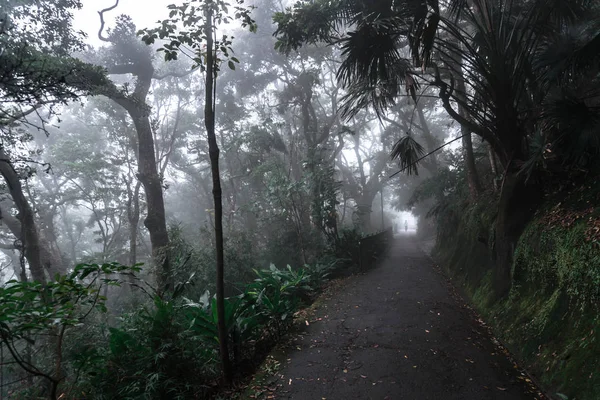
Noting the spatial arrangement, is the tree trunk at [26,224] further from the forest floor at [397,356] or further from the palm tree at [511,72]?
the palm tree at [511,72]

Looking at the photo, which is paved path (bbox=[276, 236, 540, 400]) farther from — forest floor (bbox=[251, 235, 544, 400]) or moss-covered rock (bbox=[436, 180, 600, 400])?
moss-covered rock (bbox=[436, 180, 600, 400])

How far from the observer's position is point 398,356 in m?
4.14

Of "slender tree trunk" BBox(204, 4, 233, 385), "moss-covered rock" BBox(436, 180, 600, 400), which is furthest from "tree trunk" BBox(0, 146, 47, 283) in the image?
"moss-covered rock" BBox(436, 180, 600, 400)

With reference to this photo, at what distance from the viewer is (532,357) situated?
3.70 metres

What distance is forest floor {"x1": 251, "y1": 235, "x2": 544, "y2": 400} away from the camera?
3.43 metres

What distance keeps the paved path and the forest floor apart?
1 cm

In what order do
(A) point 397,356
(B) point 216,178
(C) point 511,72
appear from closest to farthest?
(B) point 216,178 → (A) point 397,356 → (C) point 511,72

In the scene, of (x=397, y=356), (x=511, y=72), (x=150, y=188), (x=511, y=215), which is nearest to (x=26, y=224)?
(x=150, y=188)

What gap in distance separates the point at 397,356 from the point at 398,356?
0.04 ft

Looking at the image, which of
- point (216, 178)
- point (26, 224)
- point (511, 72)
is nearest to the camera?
point (216, 178)

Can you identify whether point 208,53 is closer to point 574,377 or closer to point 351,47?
point 351,47

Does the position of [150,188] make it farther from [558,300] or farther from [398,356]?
[558,300]

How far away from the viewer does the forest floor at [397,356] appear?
3430 millimetres

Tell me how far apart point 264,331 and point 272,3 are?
19.4 m
